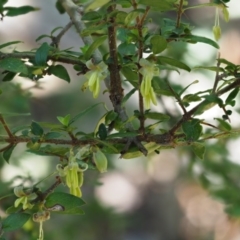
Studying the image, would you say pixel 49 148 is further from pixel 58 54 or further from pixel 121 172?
pixel 121 172

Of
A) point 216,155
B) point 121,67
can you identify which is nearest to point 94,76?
point 121,67

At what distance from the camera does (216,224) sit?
5.56 feet

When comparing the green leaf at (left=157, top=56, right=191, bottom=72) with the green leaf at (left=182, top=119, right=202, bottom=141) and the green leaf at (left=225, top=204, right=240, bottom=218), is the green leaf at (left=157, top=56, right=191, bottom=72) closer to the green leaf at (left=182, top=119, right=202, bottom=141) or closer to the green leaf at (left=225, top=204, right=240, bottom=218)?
the green leaf at (left=182, top=119, right=202, bottom=141)

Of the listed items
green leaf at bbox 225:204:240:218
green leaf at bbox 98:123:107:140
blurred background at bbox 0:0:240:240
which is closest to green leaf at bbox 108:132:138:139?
green leaf at bbox 98:123:107:140

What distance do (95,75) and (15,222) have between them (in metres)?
0.12

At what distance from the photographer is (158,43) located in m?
0.39

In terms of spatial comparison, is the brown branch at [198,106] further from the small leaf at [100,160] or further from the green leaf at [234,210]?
the green leaf at [234,210]

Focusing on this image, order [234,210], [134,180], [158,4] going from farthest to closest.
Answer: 1. [134,180]
2. [234,210]
3. [158,4]

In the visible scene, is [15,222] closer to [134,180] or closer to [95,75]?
[95,75]

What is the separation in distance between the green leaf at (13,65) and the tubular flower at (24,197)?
0.09m

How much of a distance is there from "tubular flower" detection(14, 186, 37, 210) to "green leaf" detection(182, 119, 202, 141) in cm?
13

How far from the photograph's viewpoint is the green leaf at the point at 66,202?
40 cm

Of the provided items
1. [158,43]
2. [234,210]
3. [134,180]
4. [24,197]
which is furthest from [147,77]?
[134,180]

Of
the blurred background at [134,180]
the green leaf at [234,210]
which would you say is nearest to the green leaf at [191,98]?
the green leaf at [234,210]
